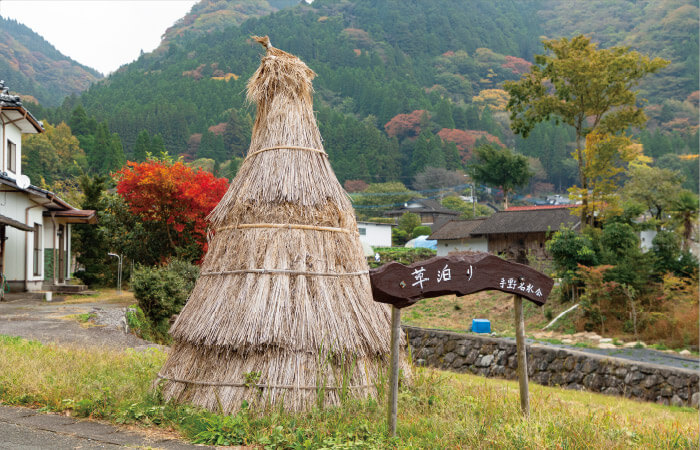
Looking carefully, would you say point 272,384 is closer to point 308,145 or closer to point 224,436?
point 224,436

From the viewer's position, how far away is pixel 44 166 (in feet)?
177

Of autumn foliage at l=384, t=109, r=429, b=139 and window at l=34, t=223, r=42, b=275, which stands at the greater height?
autumn foliage at l=384, t=109, r=429, b=139

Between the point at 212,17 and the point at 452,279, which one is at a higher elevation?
the point at 212,17

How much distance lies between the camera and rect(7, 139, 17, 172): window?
73.4 ft

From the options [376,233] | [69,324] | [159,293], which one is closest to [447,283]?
[69,324]

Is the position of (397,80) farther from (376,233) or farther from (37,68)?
(37,68)

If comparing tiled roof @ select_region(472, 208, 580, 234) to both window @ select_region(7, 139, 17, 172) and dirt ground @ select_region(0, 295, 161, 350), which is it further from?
window @ select_region(7, 139, 17, 172)

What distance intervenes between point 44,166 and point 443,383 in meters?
55.1

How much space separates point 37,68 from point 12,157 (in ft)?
410

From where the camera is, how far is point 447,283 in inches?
231

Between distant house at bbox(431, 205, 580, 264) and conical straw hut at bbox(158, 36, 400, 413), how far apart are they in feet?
96.7

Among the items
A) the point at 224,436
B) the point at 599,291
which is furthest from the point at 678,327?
the point at 224,436

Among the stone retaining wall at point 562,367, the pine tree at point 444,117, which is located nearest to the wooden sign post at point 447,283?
the stone retaining wall at point 562,367

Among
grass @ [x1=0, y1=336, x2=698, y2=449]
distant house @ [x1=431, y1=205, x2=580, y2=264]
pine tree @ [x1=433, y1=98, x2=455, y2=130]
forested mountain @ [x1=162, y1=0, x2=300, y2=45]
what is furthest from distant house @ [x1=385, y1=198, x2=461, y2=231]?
forested mountain @ [x1=162, y1=0, x2=300, y2=45]
